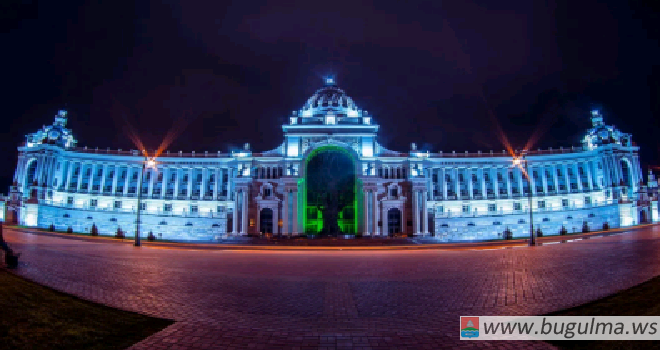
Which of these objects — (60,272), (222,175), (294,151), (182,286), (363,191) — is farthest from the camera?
(222,175)

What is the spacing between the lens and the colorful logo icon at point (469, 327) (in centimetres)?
665

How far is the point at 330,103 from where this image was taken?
75.2 m

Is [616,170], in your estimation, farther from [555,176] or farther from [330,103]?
[330,103]

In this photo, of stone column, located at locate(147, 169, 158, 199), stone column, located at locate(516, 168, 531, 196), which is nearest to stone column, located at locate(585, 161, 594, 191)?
stone column, located at locate(516, 168, 531, 196)

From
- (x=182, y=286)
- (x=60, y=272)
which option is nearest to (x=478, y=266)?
(x=182, y=286)

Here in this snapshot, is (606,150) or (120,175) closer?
(606,150)

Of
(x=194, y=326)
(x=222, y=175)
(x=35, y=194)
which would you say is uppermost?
(x=222, y=175)

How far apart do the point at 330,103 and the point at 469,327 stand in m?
70.7

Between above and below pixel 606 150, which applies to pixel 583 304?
below

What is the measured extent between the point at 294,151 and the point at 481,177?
4112 centimetres

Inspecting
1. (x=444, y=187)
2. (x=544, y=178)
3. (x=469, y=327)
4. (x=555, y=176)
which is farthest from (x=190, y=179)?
(x=555, y=176)

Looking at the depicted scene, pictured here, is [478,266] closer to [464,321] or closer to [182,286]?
[464,321]

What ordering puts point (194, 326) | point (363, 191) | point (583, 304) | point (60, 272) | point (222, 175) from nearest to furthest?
point (194, 326) < point (583, 304) < point (60, 272) < point (363, 191) < point (222, 175)

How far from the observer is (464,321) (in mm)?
7238
